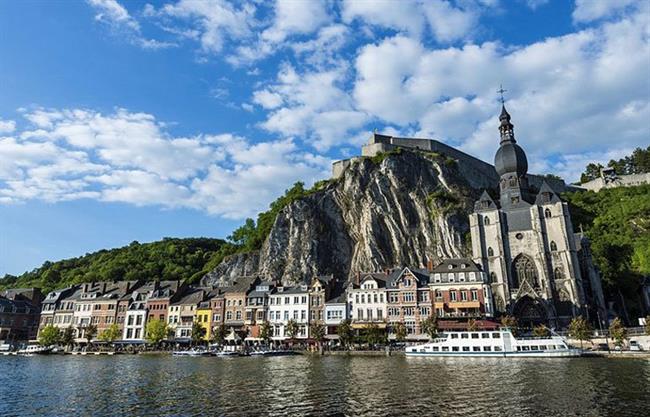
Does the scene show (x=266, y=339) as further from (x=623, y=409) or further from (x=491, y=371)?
(x=623, y=409)

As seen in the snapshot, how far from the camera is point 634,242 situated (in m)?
75.9

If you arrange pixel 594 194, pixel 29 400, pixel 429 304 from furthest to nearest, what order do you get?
pixel 594 194 < pixel 429 304 < pixel 29 400

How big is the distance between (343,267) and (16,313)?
200 ft

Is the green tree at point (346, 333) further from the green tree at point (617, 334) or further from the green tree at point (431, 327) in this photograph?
the green tree at point (617, 334)

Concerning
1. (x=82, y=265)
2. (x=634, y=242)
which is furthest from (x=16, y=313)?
(x=634, y=242)

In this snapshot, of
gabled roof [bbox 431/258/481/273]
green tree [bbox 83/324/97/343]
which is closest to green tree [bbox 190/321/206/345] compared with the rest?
green tree [bbox 83/324/97/343]

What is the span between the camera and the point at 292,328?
5878 centimetres

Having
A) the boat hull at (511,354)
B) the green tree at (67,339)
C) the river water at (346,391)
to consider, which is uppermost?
the green tree at (67,339)

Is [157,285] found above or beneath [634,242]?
beneath

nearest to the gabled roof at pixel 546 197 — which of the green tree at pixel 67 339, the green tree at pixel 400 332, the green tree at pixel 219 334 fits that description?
the green tree at pixel 400 332

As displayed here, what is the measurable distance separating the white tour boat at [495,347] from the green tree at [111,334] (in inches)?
1839

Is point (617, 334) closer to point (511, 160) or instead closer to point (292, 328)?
point (292, 328)

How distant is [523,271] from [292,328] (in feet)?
117

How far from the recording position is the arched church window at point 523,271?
65.2m
